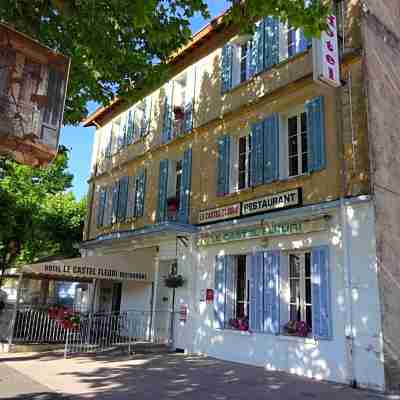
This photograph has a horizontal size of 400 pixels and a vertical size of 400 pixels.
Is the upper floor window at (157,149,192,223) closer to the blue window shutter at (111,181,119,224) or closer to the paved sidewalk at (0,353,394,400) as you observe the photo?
the blue window shutter at (111,181,119,224)

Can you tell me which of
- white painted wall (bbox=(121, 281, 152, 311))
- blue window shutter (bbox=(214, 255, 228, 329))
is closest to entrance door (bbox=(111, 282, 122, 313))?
white painted wall (bbox=(121, 281, 152, 311))

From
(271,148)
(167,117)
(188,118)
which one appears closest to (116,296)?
(167,117)

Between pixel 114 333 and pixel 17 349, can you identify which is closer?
pixel 17 349

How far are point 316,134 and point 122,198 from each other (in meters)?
9.20

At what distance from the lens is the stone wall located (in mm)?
7809

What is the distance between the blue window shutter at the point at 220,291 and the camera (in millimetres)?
10836

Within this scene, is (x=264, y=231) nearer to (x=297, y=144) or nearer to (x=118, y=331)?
(x=297, y=144)

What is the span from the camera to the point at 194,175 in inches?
513

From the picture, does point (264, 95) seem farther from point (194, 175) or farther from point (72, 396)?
point (72, 396)

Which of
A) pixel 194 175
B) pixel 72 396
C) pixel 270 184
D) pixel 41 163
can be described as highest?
pixel 194 175

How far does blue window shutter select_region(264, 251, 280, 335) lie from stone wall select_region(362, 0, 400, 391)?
2.42m

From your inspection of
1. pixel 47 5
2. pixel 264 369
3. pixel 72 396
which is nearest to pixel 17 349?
pixel 72 396

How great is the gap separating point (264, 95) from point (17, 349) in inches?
375

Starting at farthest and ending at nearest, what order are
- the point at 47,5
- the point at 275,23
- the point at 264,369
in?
the point at 275,23
the point at 264,369
the point at 47,5
